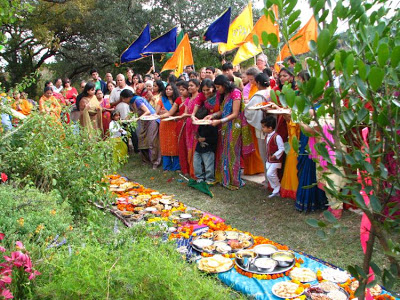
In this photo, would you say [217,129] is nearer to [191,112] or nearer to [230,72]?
[191,112]

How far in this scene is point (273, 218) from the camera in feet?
13.2

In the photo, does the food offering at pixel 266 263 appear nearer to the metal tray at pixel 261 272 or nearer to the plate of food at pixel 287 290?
the metal tray at pixel 261 272

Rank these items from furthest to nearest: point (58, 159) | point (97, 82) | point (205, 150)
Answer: point (97, 82)
point (205, 150)
point (58, 159)

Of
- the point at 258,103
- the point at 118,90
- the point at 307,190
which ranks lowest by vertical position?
the point at 307,190

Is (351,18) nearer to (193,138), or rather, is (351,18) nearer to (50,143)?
(50,143)

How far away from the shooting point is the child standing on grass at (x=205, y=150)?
5.23 m

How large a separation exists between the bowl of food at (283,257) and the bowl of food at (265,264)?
0.04m

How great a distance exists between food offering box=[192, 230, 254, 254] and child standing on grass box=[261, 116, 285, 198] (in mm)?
1276

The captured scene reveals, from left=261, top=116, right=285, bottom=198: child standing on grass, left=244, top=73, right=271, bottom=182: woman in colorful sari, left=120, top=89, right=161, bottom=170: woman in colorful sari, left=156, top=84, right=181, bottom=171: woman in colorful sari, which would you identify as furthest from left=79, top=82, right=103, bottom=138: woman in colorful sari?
left=261, top=116, right=285, bottom=198: child standing on grass

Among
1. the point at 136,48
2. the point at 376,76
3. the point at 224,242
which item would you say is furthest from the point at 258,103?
the point at 136,48

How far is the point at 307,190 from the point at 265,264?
1.34 metres

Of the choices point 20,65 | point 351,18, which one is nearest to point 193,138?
point 351,18

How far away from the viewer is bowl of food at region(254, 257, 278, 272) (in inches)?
110

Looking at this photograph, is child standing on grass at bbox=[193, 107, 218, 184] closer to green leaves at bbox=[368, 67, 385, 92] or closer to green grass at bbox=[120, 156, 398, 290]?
green grass at bbox=[120, 156, 398, 290]
